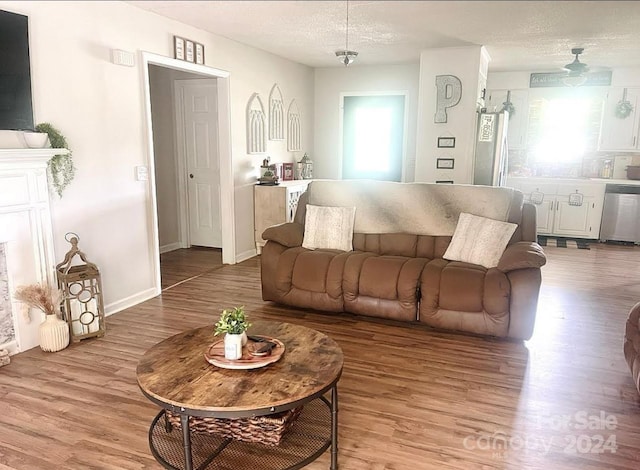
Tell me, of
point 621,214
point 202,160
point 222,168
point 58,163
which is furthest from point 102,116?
point 621,214

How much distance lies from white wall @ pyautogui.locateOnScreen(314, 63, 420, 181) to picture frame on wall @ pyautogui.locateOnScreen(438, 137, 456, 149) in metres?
1.27

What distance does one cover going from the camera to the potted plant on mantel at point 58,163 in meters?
3.31

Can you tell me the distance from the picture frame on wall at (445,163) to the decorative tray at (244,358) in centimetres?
410

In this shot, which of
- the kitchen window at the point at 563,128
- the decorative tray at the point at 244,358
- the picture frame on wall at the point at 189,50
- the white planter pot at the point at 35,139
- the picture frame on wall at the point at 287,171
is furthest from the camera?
the kitchen window at the point at 563,128

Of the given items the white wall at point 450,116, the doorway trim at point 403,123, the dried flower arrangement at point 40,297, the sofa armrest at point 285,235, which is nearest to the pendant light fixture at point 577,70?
the white wall at point 450,116

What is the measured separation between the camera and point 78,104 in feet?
11.8

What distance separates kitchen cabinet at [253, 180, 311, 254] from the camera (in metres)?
5.82

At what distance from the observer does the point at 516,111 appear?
291 inches

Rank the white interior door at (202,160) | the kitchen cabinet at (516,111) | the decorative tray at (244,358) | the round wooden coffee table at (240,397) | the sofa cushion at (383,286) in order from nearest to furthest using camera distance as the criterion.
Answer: the round wooden coffee table at (240,397) < the decorative tray at (244,358) < the sofa cushion at (383,286) < the white interior door at (202,160) < the kitchen cabinet at (516,111)

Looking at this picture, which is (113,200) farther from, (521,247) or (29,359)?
(521,247)

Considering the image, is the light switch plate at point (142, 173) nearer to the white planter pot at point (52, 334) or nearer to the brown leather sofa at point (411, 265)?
the brown leather sofa at point (411, 265)

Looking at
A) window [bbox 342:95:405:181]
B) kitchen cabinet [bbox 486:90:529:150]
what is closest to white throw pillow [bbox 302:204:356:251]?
window [bbox 342:95:405:181]

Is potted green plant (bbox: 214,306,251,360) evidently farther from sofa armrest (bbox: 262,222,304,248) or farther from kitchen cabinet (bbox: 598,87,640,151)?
kitchen cabinet (bbox: 598,87,640,151)

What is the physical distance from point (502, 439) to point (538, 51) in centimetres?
482
